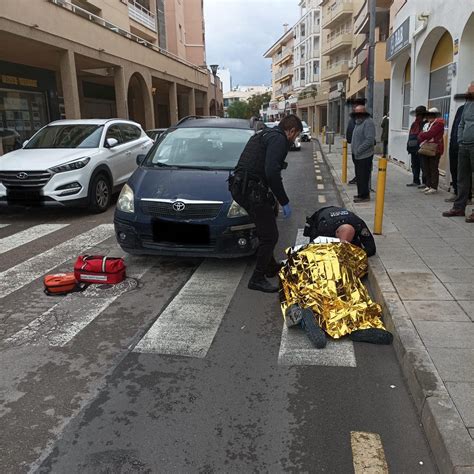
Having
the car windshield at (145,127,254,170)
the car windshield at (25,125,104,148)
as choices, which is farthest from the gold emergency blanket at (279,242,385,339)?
the car windshield at (25,125,104,148)

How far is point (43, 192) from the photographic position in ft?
27.5

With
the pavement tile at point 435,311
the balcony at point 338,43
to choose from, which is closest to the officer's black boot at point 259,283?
the pavement tile at point 435,311

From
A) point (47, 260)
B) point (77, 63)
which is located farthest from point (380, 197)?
point (77, 63)

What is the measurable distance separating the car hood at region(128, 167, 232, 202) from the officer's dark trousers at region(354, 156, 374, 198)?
162 inches

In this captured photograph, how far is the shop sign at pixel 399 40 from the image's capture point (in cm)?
1360

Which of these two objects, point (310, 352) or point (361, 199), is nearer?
point (310, 352)

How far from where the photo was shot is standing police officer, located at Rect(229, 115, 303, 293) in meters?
4.77

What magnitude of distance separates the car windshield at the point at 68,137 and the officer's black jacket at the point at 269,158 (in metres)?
5.62

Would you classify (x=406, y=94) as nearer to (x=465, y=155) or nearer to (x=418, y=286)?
(x=465, y=155)

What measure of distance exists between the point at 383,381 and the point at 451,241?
3.51 meters

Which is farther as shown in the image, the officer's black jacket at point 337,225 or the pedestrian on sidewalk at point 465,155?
the pedestrian on sidewalk at point 465,155

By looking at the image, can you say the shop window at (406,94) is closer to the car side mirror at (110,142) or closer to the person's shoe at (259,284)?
the car side mirror at (110,142)

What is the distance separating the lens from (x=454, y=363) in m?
3.29

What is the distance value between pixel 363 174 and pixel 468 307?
5.64m
